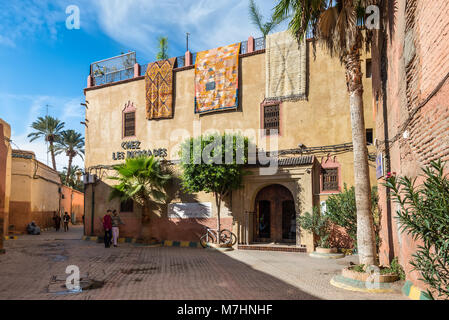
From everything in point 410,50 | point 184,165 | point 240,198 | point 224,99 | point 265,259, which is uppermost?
point 224,99

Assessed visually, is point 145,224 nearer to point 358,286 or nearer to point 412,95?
point 358,286

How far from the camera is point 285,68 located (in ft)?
52.2

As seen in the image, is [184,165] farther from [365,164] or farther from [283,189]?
[365,164]

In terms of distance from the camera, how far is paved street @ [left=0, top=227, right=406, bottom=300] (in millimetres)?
7242

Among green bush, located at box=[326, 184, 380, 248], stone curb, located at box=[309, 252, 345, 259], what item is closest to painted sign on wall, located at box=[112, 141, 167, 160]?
stone curb, located at box=[309, 252, 345, 259]

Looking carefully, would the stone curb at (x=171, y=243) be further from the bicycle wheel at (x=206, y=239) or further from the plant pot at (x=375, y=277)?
the plant pot at (x=375, y=277)

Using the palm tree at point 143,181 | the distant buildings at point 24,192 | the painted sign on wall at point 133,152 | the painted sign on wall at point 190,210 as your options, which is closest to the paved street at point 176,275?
the painted sign on wall at point 190,210

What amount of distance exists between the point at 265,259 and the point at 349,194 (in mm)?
3568

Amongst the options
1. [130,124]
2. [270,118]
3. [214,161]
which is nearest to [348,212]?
[214,161]

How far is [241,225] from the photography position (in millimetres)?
16219

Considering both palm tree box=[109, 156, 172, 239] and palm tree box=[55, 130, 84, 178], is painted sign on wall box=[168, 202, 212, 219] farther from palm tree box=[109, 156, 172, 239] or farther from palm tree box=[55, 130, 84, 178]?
palm tree box=[55, 130, 84, 178]

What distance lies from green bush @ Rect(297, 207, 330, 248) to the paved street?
3.51 ft
